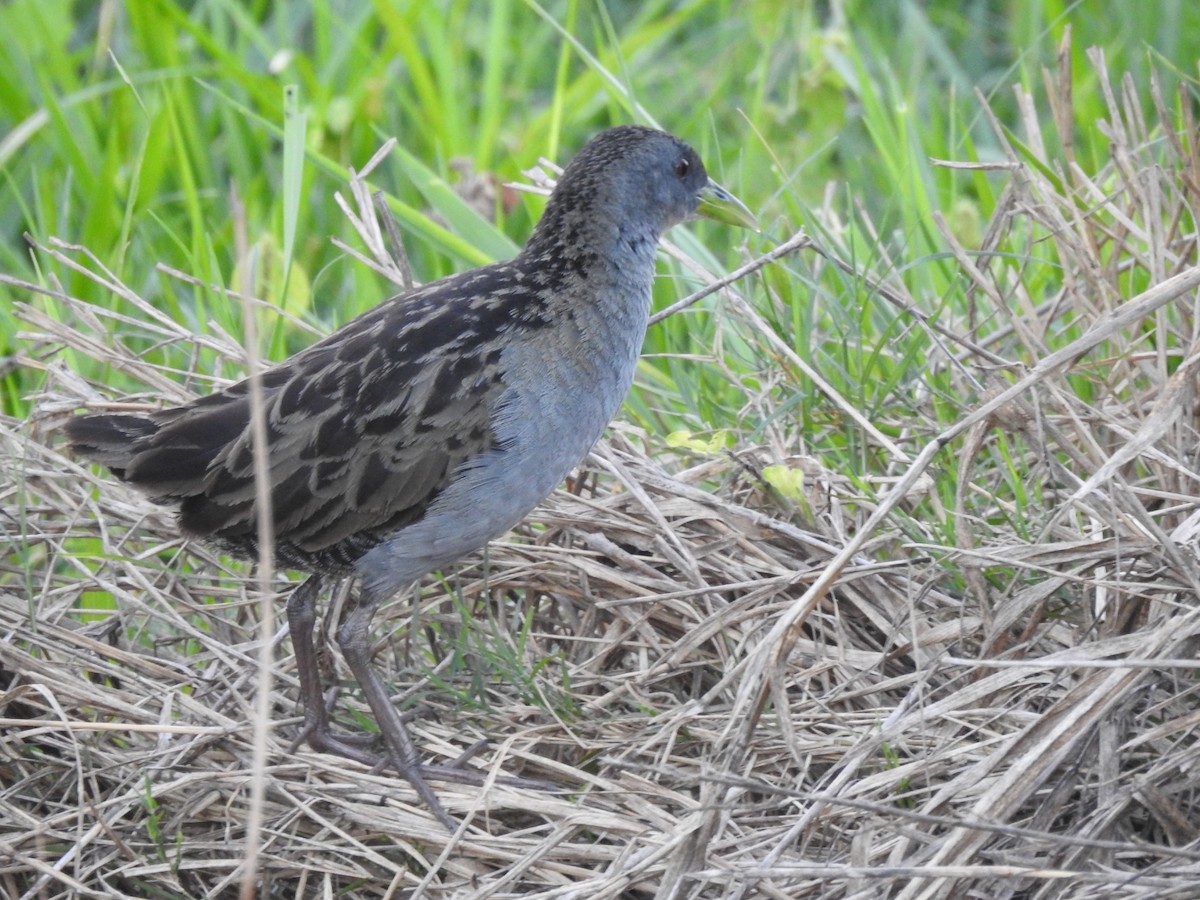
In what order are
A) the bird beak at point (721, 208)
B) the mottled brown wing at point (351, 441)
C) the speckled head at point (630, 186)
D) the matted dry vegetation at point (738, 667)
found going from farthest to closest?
1. the bird beak at point (721, 208)
2. the speckled head at point (630, 186)
3. the mottled brown wing at point (351, 441)
4. the matted dry vegetation at point (738, 667)

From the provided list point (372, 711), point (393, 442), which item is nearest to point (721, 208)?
point (393, 442)

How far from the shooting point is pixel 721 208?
412 cm

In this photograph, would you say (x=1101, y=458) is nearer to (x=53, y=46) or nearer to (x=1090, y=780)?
(x=1090, y=780)

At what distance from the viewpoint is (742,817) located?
3.02m

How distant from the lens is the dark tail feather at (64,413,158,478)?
11.5ft

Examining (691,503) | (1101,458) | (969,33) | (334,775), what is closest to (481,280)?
(691,503)

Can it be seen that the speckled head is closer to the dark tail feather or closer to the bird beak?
the bird beak

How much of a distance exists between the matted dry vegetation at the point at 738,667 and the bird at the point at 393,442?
20cm

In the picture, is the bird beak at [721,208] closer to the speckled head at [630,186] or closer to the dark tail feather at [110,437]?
the speckled head at [630,186]

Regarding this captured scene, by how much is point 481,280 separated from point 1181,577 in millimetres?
1603

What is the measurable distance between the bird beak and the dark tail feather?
1.47 m

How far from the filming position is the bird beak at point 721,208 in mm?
4098

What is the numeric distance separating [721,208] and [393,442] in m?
1.17

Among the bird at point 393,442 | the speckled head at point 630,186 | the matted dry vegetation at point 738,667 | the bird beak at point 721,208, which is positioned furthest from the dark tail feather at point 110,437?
the bird beak at point 721,208
